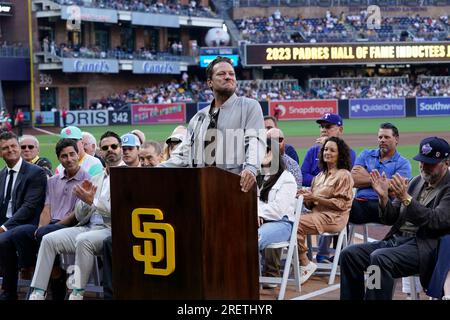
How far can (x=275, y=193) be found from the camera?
297 inches

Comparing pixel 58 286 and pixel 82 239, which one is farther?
pixel 58 286

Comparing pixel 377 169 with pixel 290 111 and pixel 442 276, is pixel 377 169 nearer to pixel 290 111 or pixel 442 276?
pixel 442 276

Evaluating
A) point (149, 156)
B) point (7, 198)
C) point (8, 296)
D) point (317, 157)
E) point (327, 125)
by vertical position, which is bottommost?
point (8, 296)

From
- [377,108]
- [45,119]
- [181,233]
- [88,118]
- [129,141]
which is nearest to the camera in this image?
[181,233]

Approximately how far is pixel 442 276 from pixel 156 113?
42.5 metres

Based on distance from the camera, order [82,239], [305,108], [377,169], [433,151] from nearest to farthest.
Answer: [433,151] → [82,239] → [377,169] → [305,108]

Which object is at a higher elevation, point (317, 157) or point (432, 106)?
point (432, 106)

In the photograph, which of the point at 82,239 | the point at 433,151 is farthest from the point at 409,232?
the point at 82,239

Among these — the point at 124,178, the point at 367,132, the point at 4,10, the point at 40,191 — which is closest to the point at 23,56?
the point at 4,10

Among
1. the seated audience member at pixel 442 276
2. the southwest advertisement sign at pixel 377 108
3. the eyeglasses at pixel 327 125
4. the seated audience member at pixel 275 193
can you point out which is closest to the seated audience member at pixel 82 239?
the seated audience member at pixel 275 193

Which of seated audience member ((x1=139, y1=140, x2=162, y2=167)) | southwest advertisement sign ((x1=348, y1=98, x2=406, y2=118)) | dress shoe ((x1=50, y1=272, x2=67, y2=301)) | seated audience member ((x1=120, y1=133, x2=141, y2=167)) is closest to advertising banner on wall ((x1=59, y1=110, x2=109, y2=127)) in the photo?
southwest advertisement sign ((x1=348, y1=98, x2=406, y2=118))

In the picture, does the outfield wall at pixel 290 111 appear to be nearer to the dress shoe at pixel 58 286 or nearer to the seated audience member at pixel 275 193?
the seated audience member at pixel 275 193

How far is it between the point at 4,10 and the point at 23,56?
299 centimetres
